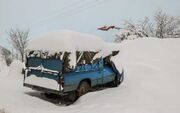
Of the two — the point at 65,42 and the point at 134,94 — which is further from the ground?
the point at 65,42

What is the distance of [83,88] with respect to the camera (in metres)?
12.2

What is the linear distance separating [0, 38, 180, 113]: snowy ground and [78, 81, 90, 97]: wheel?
31cm

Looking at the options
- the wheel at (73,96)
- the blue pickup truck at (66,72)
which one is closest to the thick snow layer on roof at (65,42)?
the blue pickup truck at (66,72)

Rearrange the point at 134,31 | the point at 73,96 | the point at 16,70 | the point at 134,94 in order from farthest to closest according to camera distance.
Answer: the point at 134,31
the point at 16,70
the point at 73,96
the point at 134,94

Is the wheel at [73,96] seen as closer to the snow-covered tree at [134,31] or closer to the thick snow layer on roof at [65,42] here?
the thick snow layer on roof at [65,42]

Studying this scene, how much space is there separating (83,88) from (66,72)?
1.28 m

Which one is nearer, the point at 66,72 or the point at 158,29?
the point at 66,72

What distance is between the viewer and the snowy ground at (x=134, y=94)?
10055mm

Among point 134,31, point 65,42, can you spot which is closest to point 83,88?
point 65,42

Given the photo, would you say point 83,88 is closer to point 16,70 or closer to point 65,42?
point 65,42

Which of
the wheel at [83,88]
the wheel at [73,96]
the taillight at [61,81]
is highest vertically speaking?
the taillight at [61,81]

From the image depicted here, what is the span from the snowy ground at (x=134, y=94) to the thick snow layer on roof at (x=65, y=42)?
6.22 ft

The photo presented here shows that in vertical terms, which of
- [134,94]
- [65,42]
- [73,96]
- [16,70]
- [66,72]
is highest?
[65,42]

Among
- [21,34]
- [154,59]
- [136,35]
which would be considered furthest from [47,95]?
[21,34]
